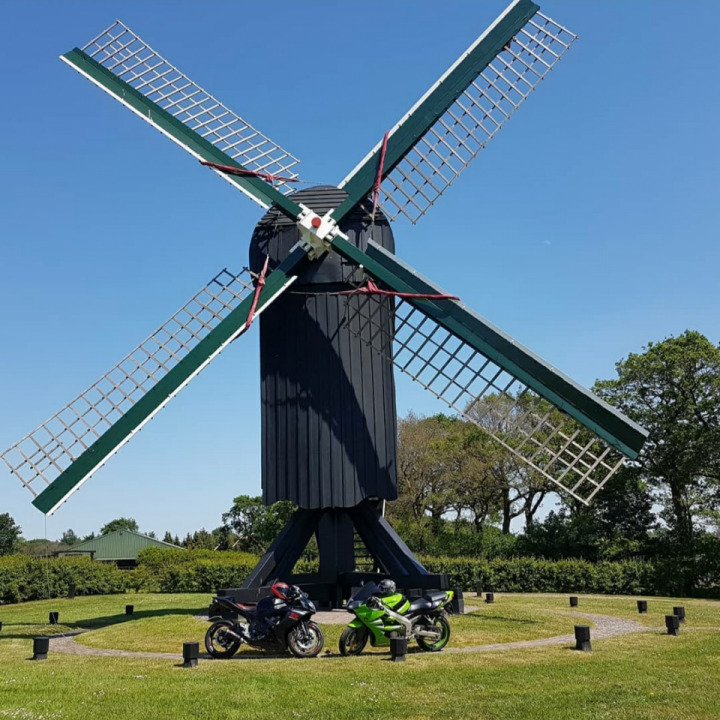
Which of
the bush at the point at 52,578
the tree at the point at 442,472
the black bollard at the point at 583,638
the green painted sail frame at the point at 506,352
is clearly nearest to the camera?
the black bollard at the point at 583,638

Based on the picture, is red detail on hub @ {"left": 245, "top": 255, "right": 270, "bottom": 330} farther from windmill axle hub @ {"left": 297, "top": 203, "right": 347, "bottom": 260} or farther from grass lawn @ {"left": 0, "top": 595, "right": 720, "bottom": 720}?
grass lawn @ {"left": 0, "top": 595, "right": 720, "bottom": 720}

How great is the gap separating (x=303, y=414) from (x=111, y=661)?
A: 462cm

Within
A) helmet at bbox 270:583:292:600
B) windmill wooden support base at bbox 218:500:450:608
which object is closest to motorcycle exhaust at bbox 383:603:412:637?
helmet at bbox 270:583:292:600

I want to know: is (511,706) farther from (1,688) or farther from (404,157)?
(404,157)

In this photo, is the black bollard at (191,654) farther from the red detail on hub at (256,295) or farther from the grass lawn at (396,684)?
the red detail on hub at (256,295)

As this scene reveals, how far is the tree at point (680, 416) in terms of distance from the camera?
23.1 meters

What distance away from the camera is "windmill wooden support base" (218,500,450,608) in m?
11.9

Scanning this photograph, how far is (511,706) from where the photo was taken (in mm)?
5957

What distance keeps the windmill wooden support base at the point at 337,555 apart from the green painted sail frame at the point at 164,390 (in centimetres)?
293

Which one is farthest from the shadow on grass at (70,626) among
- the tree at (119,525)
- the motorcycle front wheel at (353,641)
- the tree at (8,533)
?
the tree at (119,525)

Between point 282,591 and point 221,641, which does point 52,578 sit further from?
point 282,591

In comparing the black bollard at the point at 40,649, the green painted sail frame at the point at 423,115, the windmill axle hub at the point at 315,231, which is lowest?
the black bollard at the point at 40,649

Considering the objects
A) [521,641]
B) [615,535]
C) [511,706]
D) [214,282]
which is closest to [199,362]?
[214,282]

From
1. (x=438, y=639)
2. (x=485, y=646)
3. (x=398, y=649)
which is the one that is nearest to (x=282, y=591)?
(x=398, y=649)
